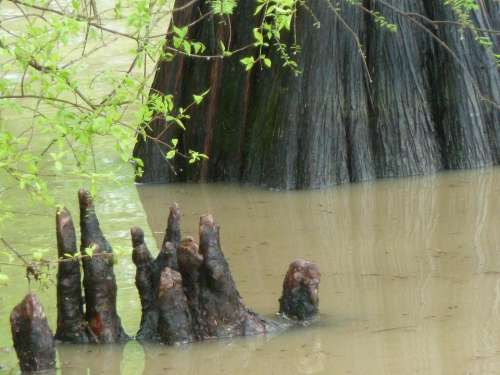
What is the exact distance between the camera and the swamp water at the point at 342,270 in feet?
15.3

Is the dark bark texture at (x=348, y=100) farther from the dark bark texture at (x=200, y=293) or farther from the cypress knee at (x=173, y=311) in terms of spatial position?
the cypress knee at (x=173, y=311)

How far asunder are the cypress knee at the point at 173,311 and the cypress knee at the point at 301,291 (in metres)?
0.48

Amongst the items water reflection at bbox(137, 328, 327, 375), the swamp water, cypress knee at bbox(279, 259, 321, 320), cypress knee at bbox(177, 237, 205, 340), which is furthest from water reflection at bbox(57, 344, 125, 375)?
cypress knee at bbox(279, 259, 321, 320)

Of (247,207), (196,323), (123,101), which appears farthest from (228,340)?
(247,207)

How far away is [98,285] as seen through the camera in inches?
194

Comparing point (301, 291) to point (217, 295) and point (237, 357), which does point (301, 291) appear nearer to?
point (217, 295)

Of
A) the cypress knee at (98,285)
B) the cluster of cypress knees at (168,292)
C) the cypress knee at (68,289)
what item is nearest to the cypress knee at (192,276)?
the cluster of cypress knees at (168,292)

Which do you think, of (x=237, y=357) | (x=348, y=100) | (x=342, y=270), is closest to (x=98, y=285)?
(x=237, y=357)

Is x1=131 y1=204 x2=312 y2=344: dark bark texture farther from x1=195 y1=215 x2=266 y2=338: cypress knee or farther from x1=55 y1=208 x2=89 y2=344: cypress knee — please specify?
x1=55 y1=208 x2=89 y2=344: cypress knee

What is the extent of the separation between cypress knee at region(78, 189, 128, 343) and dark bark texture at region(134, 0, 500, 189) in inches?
116

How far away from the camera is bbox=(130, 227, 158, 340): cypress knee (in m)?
4.99

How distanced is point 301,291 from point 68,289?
3.40 ft

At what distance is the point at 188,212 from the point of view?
742cm

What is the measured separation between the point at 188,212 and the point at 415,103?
5.97 feet
